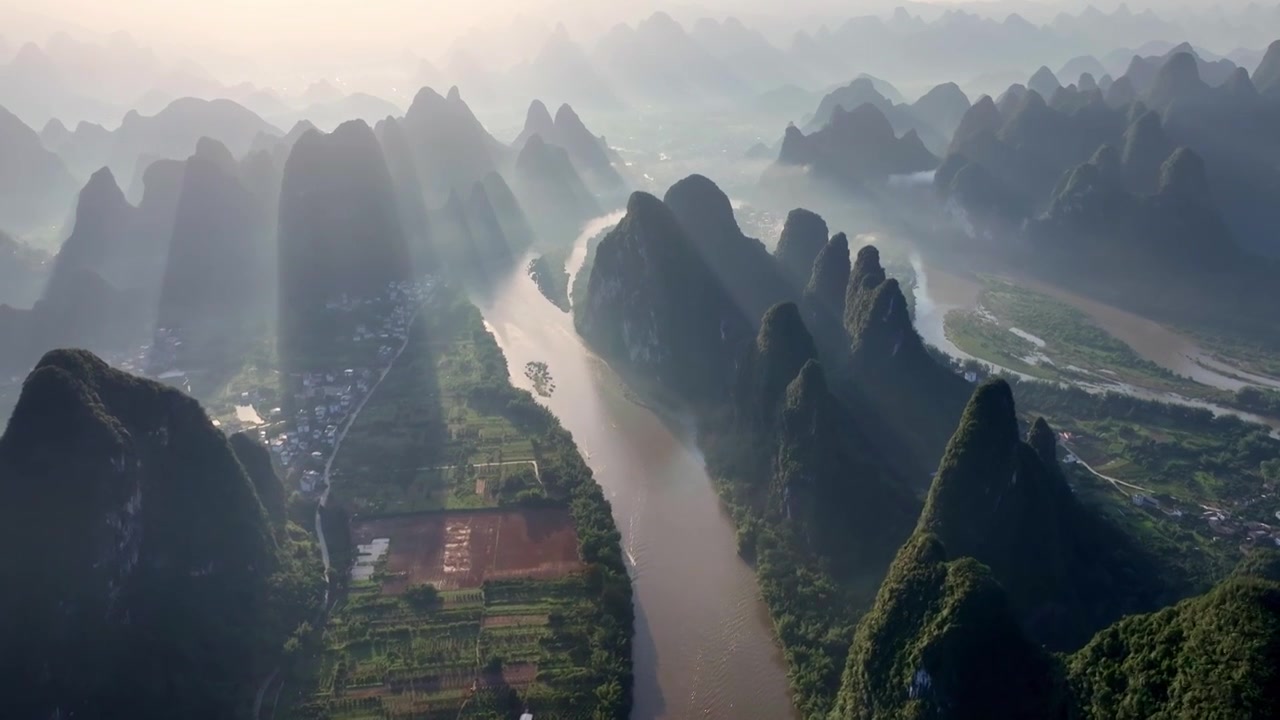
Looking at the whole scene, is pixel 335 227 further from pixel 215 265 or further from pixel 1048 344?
pixel 1048 344

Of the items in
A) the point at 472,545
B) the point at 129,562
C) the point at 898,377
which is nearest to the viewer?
the point at 129,562

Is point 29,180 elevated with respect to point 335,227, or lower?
elevated

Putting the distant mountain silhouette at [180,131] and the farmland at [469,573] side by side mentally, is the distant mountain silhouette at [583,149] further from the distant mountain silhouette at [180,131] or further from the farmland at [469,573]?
the farmland at [469,573]

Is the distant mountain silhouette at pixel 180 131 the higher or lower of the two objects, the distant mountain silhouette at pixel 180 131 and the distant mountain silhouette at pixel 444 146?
the higher

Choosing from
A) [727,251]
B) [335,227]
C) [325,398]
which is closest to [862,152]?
[727,251]

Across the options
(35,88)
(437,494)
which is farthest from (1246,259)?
(35,88)

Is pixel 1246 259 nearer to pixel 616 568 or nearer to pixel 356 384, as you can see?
pixel 616 568

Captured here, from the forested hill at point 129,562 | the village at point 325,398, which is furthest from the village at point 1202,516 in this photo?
the village at point 325,398
